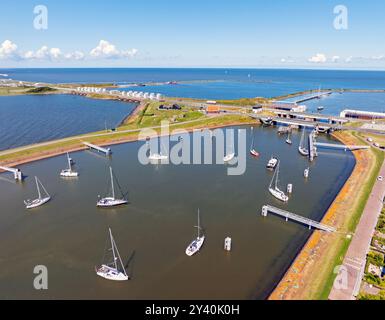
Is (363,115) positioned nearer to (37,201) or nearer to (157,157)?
(157,157)

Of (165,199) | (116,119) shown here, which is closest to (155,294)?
(165,199)

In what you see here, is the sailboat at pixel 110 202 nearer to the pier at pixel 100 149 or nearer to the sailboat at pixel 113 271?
the sailboat at pixel 113 271

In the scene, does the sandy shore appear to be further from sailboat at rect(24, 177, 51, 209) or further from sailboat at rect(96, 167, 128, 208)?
sailboat at rect(24, 177, 51, 209)

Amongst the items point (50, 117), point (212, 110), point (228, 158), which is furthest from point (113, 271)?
point (50, 117)

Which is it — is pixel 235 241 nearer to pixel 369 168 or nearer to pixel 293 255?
pixel 293 255

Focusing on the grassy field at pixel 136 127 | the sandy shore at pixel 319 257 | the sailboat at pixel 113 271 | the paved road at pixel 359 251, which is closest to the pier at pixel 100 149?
the grassy field at pixel 136 127

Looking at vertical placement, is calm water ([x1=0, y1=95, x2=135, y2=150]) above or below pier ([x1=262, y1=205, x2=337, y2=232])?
above

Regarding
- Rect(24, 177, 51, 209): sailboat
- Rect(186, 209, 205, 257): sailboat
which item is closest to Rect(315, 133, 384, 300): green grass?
Rect(186, 209, 205, 257): sailboat

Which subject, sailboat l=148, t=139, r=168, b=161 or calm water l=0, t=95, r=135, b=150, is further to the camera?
calm water l=0, t=95, r=135, b=150
